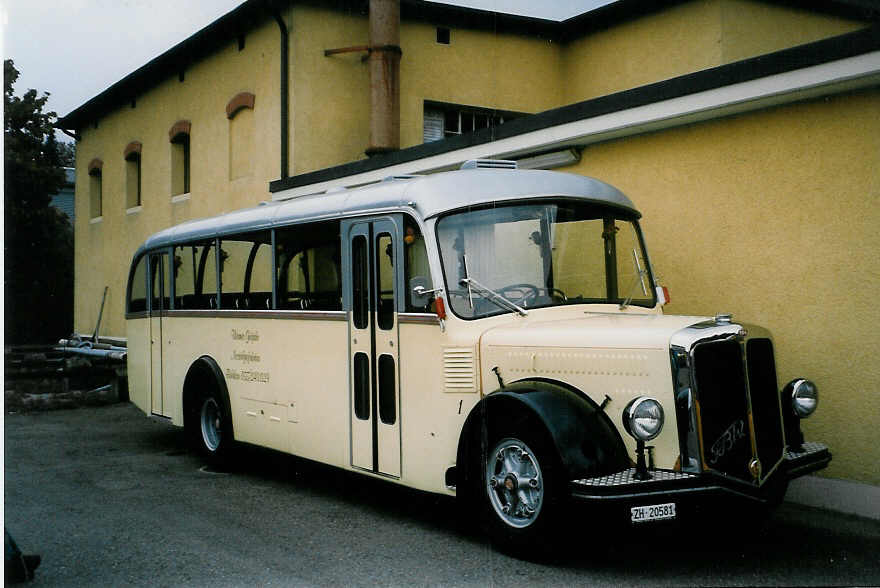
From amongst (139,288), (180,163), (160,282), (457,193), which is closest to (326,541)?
(457,193)

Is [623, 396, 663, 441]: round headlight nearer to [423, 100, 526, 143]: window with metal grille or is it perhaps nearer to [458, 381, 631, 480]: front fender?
[458, 381, 631, 480]: front fender

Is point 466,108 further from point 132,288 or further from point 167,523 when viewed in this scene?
point 167,523

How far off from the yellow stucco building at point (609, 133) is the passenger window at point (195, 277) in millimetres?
3067

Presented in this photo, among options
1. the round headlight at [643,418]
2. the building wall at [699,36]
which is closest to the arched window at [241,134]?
the building wall at [699,36]

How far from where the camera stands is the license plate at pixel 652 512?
490 cm

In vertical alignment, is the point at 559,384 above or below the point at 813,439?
above

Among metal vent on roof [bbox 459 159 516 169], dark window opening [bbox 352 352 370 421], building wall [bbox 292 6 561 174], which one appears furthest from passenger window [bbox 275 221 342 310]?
building wall [bbox 292 6 561 174]

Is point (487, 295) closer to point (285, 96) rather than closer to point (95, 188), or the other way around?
point (285, 96)

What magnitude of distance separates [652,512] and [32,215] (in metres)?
10.4

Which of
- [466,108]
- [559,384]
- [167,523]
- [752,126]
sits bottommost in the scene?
[167,523]

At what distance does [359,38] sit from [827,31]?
7.39m

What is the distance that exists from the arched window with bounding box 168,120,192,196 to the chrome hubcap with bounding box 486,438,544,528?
13.8 m

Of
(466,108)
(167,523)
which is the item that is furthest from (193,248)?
(466,108)

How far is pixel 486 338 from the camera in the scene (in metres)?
6.09
